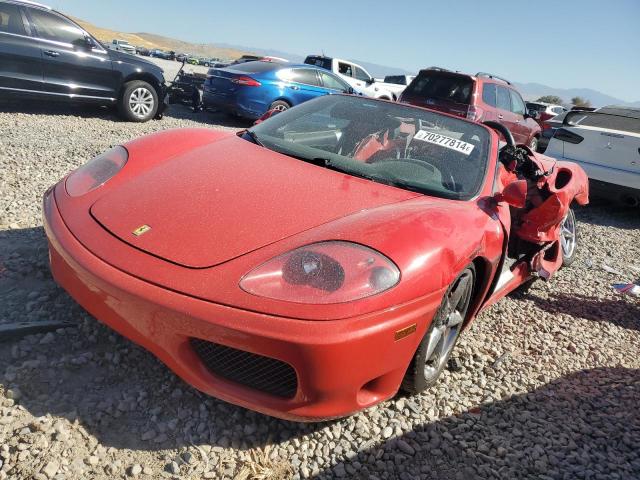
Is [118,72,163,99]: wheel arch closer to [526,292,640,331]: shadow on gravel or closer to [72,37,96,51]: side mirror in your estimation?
[72,37,96,51]: side mirror

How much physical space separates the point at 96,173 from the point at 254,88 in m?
6.58

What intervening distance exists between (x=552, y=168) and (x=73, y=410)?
3441mm

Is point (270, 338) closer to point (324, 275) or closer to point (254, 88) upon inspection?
point (324, 275)

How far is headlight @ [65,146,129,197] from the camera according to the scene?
2322 mm

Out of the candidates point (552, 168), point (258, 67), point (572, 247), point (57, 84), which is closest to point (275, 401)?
point (552, 168)

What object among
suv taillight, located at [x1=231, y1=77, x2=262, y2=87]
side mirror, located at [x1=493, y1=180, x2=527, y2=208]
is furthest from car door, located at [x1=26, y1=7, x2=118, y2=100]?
side mirror, located at [x1=493, y1=180, x2=527, y2=208]

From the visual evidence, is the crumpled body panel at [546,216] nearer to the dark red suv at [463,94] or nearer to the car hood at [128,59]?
the dark red suv at [463,94]

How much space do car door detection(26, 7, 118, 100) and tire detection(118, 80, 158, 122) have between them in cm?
22

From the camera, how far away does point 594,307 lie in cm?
378

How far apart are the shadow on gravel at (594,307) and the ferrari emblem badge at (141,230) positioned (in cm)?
295

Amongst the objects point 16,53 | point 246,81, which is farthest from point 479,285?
point 246,81

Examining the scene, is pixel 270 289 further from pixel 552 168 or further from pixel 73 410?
pixel 552 168

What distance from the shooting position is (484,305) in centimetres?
276

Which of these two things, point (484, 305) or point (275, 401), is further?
point (484, 305)
